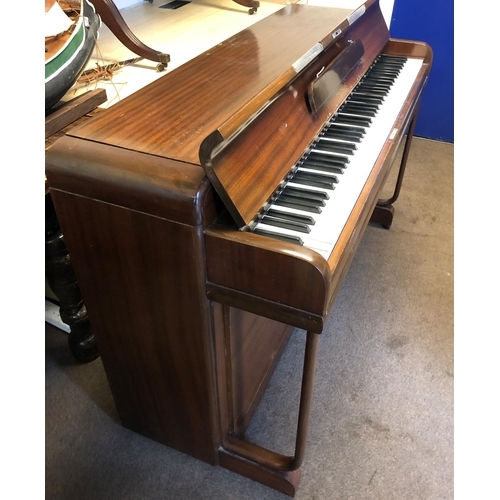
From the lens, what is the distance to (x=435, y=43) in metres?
2.34

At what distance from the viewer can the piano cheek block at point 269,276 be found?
68cm

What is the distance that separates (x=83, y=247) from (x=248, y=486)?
70 cm

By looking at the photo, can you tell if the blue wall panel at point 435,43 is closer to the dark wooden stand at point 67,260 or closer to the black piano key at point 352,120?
the black piano key at point 352,120

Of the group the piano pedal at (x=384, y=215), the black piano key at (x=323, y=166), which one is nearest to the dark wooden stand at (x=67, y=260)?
the black piano key at (x=323, y=166)

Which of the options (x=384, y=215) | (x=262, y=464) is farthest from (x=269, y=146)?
(x=384, y=215)

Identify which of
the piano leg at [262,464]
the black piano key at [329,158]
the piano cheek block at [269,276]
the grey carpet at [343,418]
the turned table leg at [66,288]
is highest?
the black piano key at [329,158]

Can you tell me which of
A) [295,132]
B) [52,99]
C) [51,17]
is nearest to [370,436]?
[295,132]

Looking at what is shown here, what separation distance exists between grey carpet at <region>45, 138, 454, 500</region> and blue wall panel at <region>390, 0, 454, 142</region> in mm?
1168

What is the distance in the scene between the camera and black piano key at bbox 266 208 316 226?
0.78m

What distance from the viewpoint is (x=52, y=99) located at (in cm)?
91

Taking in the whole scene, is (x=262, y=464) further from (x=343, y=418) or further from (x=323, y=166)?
(x=323, y=166)

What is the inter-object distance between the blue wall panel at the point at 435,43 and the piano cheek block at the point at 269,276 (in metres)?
2.10

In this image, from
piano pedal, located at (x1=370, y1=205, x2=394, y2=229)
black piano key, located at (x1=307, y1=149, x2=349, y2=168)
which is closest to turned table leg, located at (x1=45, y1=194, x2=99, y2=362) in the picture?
black piano key, located at (x1=307, y1=149, x2=349, y2=168)
